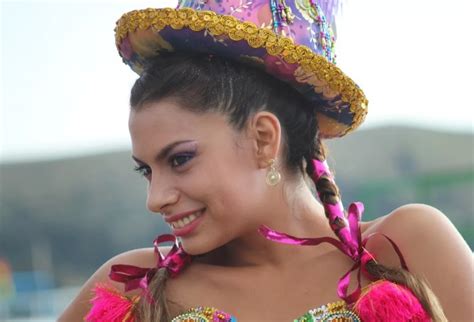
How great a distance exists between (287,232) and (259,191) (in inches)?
5.9

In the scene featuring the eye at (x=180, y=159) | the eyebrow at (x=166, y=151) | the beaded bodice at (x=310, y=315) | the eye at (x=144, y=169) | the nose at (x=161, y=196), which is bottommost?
the beaded bodice at (x=310, y=315)

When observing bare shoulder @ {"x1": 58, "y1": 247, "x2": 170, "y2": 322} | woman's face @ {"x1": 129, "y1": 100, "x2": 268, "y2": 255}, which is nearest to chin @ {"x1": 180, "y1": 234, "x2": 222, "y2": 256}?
woman's face @ {"x1": 129, "y1": 100, "x2": 268, "y2": 255}

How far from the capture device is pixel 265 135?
1891mm

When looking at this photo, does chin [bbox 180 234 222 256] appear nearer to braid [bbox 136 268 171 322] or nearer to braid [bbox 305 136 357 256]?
braid [bbox 136 268 171 322]

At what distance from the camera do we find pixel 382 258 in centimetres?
187

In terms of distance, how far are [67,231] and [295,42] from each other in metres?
11.8

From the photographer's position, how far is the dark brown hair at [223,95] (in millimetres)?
1832

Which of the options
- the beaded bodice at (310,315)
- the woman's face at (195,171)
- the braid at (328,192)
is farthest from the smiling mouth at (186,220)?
the braid at (328,192)

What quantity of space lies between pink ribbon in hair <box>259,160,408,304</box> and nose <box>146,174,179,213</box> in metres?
0.23

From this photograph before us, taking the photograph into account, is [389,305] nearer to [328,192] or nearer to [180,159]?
[328,192]

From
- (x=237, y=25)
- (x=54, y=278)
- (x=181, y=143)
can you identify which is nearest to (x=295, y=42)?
(x=237, y=25)

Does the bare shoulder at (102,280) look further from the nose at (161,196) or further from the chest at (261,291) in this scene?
the nose at (161,196)

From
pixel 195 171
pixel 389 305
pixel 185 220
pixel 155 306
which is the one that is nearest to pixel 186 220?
pixel 185 220

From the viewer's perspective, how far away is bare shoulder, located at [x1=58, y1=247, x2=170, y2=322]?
209 centimetres
